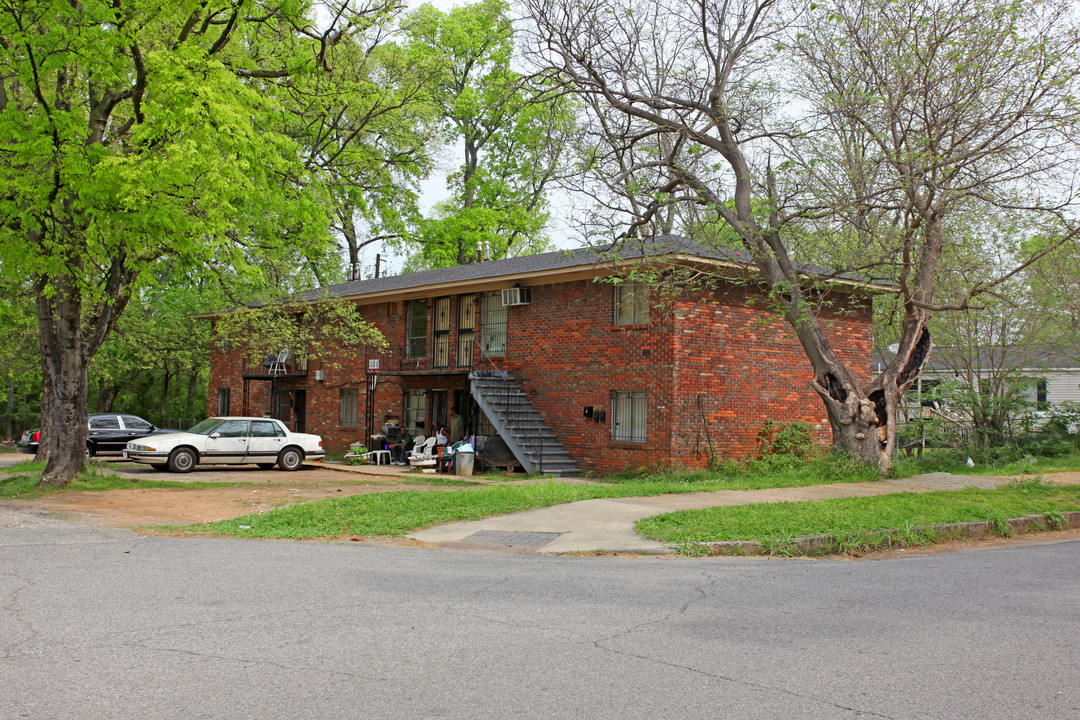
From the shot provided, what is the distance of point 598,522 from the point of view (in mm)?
11773

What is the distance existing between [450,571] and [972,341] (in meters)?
21.9

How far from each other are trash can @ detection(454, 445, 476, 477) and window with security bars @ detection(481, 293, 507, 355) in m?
3.42

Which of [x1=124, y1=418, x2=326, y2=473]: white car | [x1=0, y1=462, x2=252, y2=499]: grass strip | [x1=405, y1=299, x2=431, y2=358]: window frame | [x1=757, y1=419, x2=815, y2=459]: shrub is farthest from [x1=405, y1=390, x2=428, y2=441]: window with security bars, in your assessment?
[x1=757, y1=419, x2=815, y2=459]: shrub

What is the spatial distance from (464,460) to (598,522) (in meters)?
10.1

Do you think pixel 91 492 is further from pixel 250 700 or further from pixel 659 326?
pixel 250 700

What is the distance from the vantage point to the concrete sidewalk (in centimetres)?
1036

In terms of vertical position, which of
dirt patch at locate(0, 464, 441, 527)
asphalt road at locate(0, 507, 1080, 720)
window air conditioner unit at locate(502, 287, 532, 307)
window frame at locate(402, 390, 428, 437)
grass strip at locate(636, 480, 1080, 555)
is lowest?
dirt patch at locate(0, 464, 441, 527)

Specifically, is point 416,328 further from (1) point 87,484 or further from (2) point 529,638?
(2) point 529,638

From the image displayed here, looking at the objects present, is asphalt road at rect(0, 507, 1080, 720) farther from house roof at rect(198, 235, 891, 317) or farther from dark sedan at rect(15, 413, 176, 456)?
dark sedan at rect(15, 413, 176, 456)

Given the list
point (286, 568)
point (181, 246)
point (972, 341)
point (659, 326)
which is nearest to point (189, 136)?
point (181, 246)

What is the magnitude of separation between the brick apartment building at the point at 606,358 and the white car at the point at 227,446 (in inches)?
123

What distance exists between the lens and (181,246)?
1443 centimetres

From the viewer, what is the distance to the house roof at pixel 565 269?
62.2ft

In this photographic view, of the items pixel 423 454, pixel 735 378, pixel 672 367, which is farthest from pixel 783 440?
pixel 423 454
